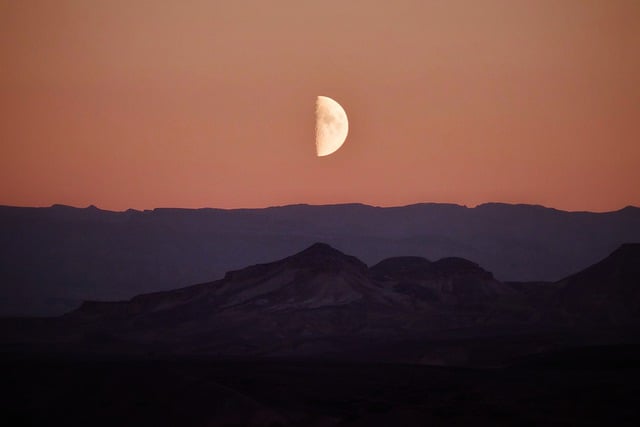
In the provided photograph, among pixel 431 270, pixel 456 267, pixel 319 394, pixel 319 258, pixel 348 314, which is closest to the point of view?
pixel 319 394

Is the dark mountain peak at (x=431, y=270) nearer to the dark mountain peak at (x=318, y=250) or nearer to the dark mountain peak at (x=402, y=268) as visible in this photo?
the dark mountain peak at (x=402, y=268)

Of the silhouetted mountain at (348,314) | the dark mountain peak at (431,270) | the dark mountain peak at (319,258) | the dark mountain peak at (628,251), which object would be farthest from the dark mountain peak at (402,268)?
the dark mountain peak at (628,251)

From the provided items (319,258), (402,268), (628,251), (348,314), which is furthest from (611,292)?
(319,258)

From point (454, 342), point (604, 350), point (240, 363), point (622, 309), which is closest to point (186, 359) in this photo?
point (240, 363)

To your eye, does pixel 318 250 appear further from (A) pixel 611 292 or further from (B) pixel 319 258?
(A) pixel 611 292

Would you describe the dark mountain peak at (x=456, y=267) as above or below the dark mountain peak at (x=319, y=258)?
below

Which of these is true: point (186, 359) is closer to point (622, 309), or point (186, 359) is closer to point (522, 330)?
point (522, 330)

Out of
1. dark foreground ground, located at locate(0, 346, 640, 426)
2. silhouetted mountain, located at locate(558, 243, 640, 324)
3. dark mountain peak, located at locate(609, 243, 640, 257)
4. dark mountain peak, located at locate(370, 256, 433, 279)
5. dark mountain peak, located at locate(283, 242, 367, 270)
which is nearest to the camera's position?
dark foreground ground, located at locate(0, 346, 640, 426)

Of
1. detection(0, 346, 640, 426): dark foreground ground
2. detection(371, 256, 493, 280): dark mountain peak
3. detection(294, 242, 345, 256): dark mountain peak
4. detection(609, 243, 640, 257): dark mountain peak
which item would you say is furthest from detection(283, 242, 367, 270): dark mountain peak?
detection(0, 346, 640, 426): dark foreground ground

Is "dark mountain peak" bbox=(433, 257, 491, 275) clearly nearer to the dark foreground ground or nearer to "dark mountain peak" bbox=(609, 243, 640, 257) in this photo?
"dark mountain peak" bbox=(609, 243, 640, 257)
